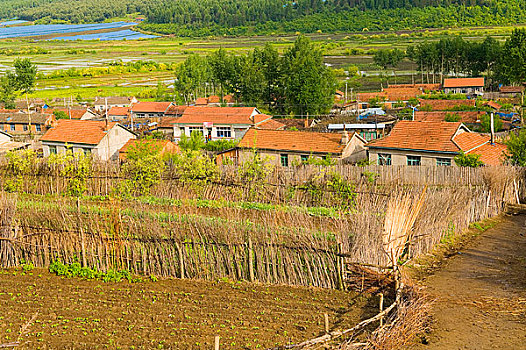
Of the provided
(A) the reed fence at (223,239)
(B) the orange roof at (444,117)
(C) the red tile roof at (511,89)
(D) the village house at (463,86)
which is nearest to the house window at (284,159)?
(A) the reed fence at (223,239)

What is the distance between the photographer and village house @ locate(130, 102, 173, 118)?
59312 millimetres

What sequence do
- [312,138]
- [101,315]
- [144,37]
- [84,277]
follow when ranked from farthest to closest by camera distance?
1. [144,37]
2. [312,138]
3. [84,277]
4. [101,315]

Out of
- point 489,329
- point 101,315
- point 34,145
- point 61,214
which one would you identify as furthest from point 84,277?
point 34,145

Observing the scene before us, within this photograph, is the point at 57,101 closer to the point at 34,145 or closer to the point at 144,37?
the point at 34,145

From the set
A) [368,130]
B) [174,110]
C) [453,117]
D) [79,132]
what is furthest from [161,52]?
[79,132]

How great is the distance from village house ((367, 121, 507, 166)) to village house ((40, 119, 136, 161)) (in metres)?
14.4

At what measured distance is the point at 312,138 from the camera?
29.5m

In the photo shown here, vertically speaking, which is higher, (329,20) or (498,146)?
(329,20)

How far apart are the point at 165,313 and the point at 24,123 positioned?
148 ft

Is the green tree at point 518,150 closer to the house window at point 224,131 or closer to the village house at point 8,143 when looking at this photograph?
the house window at point 224,131

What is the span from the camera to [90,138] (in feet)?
109

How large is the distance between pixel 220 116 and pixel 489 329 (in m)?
31.9

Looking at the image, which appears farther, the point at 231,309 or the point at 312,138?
the point at 312,138

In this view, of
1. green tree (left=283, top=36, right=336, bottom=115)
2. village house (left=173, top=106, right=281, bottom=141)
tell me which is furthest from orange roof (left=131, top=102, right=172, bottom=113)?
village house (left=173, top=106, right=281, bottom=141)
